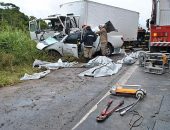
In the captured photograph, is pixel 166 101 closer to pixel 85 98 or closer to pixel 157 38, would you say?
pixel 85 98

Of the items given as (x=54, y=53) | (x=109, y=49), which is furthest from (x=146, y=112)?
(x=109, y=49)

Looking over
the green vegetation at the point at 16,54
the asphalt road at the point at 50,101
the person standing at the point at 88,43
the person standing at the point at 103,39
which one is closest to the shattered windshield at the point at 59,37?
the green vegetation at the point at 16,54

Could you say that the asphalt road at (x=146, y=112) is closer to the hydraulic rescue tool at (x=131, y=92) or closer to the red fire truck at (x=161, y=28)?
the hydraulic rescue tool at (x=131, y=92)

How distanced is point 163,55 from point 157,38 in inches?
76.2

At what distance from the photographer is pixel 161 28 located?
1404 centimetres

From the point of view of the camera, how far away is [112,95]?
8406mm

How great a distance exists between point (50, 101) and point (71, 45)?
8540mm

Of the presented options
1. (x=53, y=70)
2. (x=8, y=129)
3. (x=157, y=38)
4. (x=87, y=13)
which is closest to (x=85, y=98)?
(x=8, y=129)

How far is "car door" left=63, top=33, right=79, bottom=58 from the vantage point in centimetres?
1633

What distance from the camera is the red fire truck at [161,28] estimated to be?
14.0m

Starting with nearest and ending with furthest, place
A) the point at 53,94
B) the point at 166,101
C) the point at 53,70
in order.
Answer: the point at 166,101, the point at 53,94, the point at 53,70

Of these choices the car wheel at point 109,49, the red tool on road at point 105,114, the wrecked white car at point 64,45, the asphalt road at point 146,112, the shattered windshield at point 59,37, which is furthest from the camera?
the car wheel at point 109,49

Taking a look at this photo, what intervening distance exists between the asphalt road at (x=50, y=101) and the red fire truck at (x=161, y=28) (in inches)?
132

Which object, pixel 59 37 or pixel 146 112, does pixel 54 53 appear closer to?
pixel 59 37
